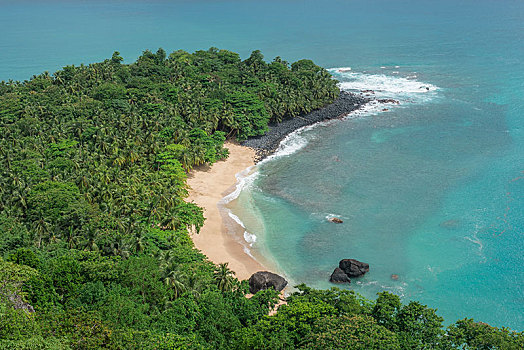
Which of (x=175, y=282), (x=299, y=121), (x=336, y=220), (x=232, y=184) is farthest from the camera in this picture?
(x=299, y=121)

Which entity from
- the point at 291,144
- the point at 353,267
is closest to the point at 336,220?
the point at 353,267

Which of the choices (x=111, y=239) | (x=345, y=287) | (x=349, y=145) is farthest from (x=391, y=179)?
(x=111, y=239)

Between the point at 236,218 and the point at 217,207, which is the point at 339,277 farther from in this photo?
the point at 217,207

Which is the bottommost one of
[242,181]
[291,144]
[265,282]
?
[265,282]

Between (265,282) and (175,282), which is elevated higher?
(175,282)

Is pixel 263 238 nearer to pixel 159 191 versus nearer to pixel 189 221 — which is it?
pixel 189 221

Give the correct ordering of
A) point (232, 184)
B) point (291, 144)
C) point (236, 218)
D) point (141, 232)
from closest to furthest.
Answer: point (141, 232) < point (236, 218) < point (232, 184) < point (291, 144)

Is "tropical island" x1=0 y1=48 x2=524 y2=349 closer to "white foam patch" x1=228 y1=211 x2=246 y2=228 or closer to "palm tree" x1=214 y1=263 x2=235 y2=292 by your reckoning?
"palm tree" x1=214 y1=263 x2=235 y2=292
